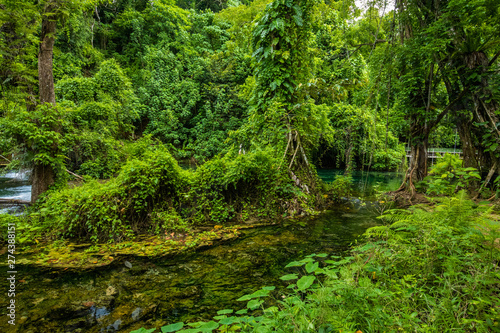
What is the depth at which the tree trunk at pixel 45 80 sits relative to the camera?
5738 millimetres

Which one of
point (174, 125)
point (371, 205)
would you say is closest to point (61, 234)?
point (371, 205)

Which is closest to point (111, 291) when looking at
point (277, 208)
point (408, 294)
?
point (408, 294)

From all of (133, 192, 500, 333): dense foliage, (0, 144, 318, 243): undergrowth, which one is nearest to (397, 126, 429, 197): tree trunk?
(0, 144, 318, 243): undergrowth

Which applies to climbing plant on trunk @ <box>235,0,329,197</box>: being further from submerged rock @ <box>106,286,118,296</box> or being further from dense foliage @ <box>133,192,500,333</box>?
submerged rock @ <box>106,286,118,296</box>

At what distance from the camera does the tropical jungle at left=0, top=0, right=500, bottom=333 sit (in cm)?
184

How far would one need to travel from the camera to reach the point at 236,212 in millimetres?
5527

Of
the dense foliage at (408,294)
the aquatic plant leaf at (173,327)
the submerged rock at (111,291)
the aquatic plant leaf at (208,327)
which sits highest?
the dense foliage at (408,294)

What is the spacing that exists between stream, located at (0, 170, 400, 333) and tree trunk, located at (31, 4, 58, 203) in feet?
8.62

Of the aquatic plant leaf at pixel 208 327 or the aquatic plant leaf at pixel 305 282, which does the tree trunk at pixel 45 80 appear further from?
Answer: the aquatic plant leaf at pixel 305 282

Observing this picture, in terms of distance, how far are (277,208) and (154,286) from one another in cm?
351

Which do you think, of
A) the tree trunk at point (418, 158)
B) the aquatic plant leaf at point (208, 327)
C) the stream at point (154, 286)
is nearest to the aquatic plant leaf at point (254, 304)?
the aquatic plant leaf at point (208, 327)

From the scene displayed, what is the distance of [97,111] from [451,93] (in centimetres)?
1272

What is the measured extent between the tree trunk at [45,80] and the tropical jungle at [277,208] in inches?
1.3

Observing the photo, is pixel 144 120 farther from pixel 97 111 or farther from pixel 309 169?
pixel 309 169
